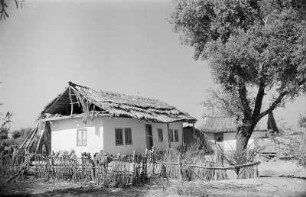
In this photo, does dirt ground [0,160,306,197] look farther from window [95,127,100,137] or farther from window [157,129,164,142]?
window [157,129,164,142]

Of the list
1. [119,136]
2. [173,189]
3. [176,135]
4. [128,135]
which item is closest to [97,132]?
[119,136]

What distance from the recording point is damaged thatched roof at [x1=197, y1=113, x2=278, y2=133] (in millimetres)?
28094

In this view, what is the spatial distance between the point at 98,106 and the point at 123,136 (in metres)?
2.66

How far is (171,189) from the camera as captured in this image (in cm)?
851

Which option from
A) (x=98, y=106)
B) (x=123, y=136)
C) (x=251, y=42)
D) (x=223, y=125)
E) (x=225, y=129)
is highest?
(x=251, y=42)

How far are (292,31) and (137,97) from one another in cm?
1090

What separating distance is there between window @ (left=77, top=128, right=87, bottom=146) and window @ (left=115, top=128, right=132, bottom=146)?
1624mm

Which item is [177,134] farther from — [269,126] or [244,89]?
[269,126]

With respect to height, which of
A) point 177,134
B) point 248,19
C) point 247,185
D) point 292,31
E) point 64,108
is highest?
point 248,19

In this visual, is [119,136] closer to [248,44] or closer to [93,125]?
[93,125]

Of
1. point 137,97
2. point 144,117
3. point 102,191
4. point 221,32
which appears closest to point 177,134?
point 137,97

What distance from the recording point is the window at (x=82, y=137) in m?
15.6

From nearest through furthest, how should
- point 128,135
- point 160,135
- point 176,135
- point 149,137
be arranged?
point 128,135 < point 149,137 < point 160,135 < point 176,135

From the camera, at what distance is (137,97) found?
20.0 metres
